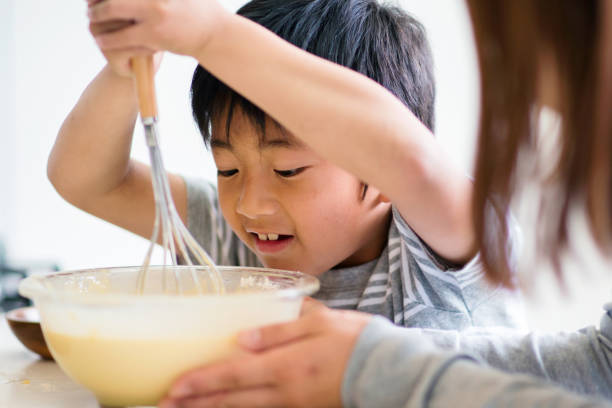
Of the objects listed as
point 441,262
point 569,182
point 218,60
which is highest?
point 218,60

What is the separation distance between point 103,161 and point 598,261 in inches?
27.3

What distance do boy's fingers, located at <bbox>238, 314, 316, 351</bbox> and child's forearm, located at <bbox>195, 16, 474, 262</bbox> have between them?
0.62 feet

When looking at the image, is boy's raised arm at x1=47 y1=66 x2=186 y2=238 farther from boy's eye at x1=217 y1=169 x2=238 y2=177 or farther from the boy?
boy's eye at x1=217 y1=169 x2=238 y2=177

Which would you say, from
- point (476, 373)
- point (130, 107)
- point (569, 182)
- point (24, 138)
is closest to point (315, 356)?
point (476, 373)

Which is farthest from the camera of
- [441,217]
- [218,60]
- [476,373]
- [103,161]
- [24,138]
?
[24,138]

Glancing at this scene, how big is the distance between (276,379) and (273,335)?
3 centimetres

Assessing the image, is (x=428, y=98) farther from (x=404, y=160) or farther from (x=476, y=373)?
(x=476, y=373)

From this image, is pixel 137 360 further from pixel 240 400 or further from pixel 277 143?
pixel 277 143

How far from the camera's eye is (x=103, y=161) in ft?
2.88

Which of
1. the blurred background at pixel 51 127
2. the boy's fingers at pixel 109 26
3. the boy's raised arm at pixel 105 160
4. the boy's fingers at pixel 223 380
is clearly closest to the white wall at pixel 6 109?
the blurred background at pixel 51 127

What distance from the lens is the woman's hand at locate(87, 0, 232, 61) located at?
489mm

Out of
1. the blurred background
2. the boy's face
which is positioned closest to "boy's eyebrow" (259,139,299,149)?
the boy's face

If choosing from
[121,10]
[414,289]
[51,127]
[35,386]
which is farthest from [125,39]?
[51,127]

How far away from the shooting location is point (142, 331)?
421mm
